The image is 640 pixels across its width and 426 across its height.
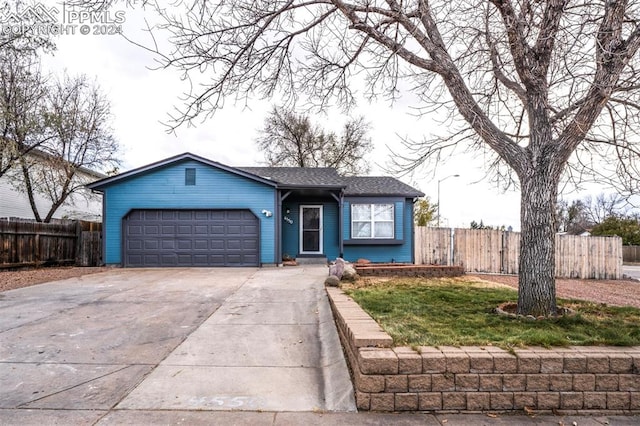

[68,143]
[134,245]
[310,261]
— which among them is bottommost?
[310,261]

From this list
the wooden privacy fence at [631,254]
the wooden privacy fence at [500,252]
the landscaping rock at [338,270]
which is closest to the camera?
the landscaping rock at [338,270]

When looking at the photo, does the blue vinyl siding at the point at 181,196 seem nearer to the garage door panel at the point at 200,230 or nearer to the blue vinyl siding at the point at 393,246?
the garage door panel at the point at 200,230

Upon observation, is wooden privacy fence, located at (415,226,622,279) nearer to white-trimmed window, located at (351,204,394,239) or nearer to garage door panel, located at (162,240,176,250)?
white-trimmed window, located at (351,204,394,239)

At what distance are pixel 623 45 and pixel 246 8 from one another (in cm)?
488

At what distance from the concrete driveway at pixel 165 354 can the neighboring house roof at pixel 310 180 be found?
584 centimetres

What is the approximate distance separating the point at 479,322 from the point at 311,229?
10.7 meters

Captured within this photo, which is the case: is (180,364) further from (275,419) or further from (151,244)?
(151,244)

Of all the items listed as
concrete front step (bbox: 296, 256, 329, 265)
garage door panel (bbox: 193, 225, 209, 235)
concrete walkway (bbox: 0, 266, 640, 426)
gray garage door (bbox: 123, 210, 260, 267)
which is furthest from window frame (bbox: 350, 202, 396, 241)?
concrete walkway (bbox: 0, 266, 640, 426)

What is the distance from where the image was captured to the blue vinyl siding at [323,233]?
48.6 ft

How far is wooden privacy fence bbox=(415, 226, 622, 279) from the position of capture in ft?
49.2

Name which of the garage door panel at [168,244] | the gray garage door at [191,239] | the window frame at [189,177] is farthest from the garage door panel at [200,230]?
the window frame at [189,177]

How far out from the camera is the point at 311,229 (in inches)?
588

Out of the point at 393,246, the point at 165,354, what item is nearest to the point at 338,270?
the point at 165,354

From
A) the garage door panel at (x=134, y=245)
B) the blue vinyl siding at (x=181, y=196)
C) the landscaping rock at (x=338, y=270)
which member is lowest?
the landscaping rock at (x=338, y=270)
